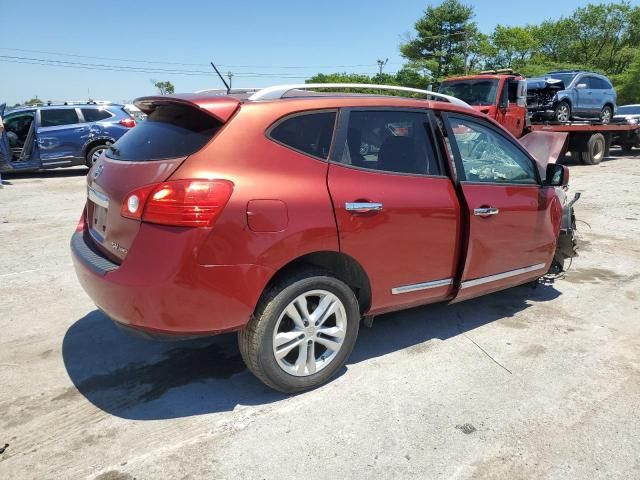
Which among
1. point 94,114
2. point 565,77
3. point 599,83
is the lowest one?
point 94,114

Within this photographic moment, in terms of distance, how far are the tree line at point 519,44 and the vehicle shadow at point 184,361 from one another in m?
49.2

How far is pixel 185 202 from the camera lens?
97.5 inches

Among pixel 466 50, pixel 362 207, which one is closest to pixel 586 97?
pixel 362 207

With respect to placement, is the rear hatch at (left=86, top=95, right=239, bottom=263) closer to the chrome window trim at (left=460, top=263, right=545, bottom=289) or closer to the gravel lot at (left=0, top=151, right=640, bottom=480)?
the gravel lot at (left=0, top=151, right=640, bottom=480)

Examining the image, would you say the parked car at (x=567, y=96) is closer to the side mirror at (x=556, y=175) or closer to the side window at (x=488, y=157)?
the side mirror at (x=556, y=175)

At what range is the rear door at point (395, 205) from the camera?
2961 millimetres

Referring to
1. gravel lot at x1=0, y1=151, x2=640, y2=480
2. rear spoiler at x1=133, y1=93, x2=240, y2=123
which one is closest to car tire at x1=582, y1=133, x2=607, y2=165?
gravel lot at x1=0, y1=151, x2=640, y2=480

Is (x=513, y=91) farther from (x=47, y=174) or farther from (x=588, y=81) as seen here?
(x=47, y=174)

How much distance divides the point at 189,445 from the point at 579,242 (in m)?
5.78

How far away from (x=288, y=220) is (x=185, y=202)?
0.54m

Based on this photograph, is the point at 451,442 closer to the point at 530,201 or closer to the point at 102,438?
the point at 102,438

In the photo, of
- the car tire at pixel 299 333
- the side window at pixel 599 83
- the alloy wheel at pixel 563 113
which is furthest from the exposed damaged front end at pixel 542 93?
the car tire at pixel 299 333

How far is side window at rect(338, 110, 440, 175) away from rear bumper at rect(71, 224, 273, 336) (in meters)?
0.98

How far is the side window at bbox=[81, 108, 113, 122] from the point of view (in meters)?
12.5
